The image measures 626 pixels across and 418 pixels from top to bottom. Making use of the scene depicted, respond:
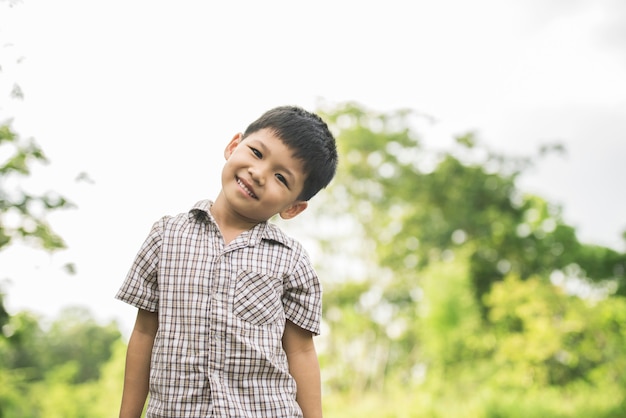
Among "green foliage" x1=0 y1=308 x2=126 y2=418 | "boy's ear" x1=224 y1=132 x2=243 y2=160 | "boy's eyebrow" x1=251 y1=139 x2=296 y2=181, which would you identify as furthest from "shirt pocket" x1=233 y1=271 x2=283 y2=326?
"green foliage" x1=0 y1=308 x2=126 y2=418

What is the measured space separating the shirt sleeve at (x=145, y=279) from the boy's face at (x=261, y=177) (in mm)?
184

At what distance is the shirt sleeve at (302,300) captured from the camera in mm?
1434

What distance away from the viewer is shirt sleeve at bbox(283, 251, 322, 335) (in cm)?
143

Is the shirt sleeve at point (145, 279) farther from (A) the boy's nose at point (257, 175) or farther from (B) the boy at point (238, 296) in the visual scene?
(A) the boy's nose at point (257, 175)

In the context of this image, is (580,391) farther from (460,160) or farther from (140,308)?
(140,308)

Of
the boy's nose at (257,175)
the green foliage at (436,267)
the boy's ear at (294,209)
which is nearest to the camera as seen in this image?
the boy's nose at (257,175)

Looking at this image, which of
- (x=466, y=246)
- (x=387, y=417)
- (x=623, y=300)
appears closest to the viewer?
(x=387, y=417)

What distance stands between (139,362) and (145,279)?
177 millimetres

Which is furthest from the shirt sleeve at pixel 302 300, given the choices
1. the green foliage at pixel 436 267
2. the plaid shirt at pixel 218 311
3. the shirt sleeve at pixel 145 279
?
the green foliage at pixel 436 267

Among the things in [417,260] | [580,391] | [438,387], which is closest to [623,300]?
[580,391]

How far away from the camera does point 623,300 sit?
442 inches

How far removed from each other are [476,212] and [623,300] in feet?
13.2

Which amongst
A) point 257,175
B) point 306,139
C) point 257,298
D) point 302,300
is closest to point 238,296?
point 257,298

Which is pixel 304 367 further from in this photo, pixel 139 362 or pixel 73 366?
pixel 73 366
